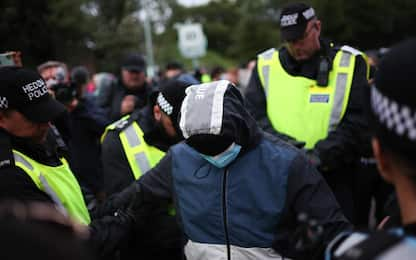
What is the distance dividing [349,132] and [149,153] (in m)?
1.33

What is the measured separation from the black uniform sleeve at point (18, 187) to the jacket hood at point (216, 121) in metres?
0.71

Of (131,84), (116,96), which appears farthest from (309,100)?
(116,96)

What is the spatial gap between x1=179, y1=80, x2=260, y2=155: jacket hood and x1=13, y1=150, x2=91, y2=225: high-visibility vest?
26.1 inches

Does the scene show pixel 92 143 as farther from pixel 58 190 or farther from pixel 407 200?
pixel 407 200

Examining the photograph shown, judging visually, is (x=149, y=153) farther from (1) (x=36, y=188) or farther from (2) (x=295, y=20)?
(2) (x=295, y=20)

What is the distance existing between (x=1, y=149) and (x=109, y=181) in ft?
3.17

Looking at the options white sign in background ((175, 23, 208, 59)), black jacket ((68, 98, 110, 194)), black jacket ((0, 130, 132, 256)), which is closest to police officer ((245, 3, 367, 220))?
black jacket ((0, 130, 132, 256))

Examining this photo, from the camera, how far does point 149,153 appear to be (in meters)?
3.00

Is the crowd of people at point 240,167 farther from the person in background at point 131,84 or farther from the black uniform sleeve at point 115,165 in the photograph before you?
the person in background at point 131,84

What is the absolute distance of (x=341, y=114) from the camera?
10.6ft

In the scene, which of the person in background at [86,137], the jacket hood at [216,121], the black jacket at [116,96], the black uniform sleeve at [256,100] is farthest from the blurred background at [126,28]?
the jacket hood at [216,121]

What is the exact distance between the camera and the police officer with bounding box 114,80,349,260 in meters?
2.03

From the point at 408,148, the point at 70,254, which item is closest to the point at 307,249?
the point at 408,148

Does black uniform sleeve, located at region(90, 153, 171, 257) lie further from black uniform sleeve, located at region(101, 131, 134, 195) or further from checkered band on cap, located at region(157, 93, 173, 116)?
checkered band on cap, located at region(157, 93, 173, 116)
